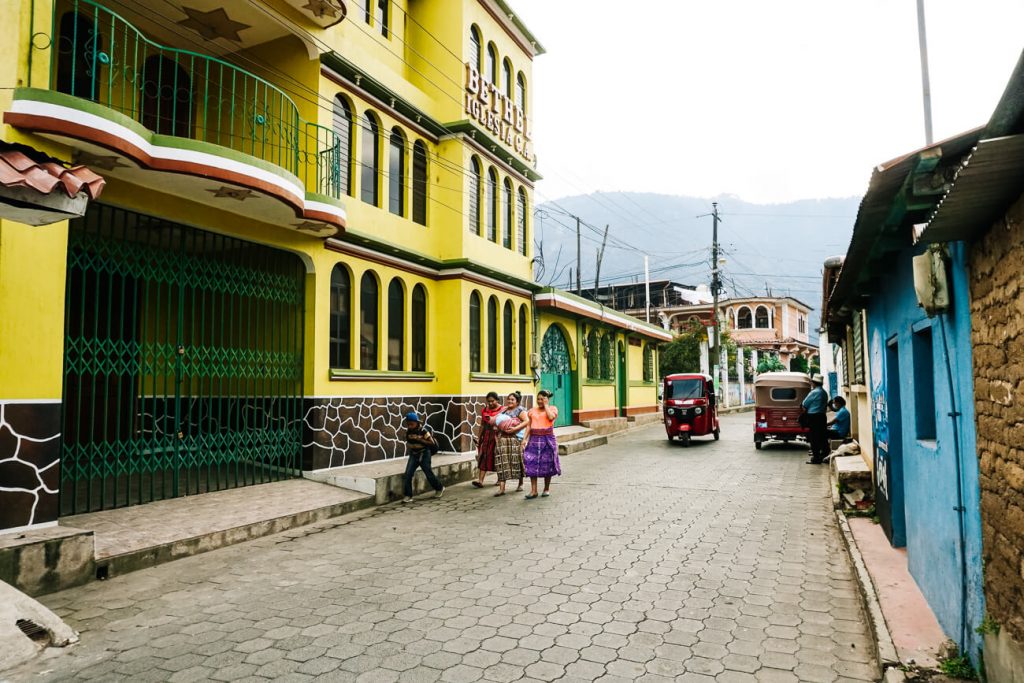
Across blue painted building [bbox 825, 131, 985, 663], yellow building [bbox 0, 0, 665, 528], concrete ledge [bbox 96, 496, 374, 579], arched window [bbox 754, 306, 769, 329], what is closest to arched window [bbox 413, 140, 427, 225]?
yellow building [bbox 0, 0, 665, 528]

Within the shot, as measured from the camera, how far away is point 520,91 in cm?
1684

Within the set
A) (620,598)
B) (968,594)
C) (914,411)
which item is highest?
(914,411)

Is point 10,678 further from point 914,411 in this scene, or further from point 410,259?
point 410,259

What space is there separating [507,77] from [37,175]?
13085mm

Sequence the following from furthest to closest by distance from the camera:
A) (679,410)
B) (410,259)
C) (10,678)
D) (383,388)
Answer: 1. (679,410)
2. (410,259)
3. (383,388)
4. (10,678)

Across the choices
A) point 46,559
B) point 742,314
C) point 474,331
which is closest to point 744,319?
point 742,314

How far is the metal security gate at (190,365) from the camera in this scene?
8.34 m

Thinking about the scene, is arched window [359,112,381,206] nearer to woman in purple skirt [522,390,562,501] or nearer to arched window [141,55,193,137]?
arched window [141,55,193,137]

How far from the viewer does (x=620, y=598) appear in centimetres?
562

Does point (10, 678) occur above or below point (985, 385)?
below

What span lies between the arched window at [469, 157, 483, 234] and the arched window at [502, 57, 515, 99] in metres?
2.57

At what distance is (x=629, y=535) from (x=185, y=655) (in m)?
4.95

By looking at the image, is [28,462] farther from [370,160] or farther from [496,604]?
[370,160]

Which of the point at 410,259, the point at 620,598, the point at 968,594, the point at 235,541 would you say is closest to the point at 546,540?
the point at 620,598
